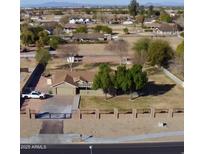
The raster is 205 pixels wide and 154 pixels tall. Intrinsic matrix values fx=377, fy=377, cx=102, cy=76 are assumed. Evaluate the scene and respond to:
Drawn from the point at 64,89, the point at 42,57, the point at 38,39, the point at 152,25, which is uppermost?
the point at 152,25

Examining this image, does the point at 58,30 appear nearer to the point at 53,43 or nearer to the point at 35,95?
the point at 53,43

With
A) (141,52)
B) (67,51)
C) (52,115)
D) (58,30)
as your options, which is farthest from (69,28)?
(52,115)

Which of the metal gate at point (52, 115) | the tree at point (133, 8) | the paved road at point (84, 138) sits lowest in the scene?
the paved road at point (84, 138)

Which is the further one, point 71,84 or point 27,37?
point 27,37

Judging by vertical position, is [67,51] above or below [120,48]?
below

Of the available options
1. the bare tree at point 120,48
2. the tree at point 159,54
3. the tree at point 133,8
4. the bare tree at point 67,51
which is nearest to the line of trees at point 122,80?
the tree at point 159,54

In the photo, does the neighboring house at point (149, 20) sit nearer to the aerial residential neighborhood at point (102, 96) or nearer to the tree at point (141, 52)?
the aerial residential neighborhood at point (102, 96)
